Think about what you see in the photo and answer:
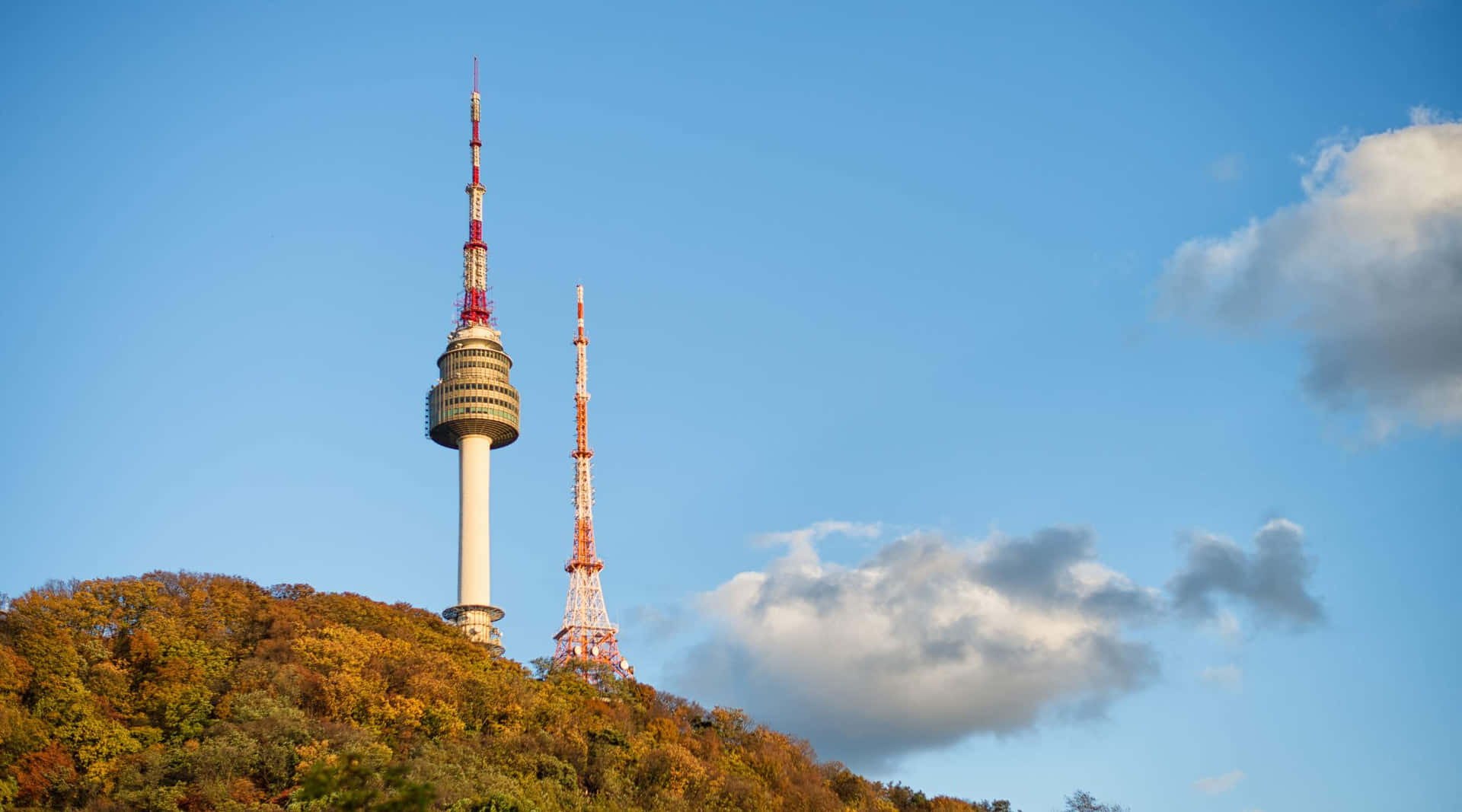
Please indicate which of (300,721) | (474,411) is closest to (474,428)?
(474,411)

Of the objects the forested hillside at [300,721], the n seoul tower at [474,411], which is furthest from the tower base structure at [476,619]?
the forested hillside at [300,721]

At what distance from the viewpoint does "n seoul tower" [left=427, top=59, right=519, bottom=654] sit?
14938 cm

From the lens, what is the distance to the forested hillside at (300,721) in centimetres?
7312

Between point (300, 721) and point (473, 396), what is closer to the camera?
point (300, 721)

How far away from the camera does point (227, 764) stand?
240 feet

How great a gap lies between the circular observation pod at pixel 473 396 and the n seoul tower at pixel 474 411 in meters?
0.08

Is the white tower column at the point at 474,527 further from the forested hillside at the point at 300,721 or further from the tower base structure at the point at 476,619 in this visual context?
the forested hillside at the point at 300,721

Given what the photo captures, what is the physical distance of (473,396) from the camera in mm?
154625

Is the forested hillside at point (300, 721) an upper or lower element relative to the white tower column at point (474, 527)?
Answer: lower

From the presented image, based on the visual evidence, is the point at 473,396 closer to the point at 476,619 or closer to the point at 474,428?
the point at 474,428

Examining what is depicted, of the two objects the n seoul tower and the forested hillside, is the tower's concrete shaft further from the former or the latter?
the forested hillside

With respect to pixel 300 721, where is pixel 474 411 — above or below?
above

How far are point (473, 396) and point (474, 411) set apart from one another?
173 centimetres

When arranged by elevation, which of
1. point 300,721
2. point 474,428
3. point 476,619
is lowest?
point 300,721
